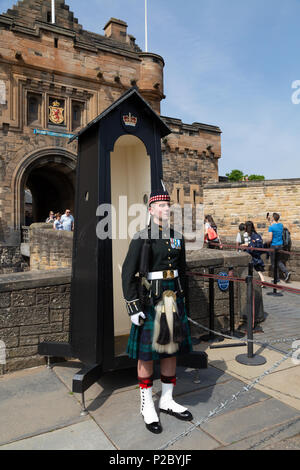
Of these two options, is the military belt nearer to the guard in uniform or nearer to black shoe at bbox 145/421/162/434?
the guard in uniform

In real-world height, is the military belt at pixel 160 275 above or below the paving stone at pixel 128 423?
above

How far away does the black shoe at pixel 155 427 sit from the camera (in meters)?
2.51

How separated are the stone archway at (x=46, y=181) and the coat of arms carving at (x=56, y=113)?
1394 mm

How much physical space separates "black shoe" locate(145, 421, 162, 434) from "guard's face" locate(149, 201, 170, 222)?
4.92ft

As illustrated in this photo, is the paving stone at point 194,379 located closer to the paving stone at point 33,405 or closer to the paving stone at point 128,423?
the paving stone at point 128,423

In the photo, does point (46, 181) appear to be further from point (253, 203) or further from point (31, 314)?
point (31, 314)

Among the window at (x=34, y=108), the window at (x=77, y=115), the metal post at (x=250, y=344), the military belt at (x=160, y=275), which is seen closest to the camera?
the military belt at (x=160, y=275)

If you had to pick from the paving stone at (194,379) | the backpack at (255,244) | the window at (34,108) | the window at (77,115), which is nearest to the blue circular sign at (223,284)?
the paving stone at (194,379)

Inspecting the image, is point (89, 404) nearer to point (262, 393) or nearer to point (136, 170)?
point (262, 393)

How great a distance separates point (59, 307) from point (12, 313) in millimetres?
480

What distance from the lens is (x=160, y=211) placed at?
2879 mm

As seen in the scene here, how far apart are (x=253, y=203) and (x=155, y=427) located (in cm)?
1522

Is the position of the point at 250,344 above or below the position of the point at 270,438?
above

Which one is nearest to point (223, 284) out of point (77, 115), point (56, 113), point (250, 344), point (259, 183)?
point (250, 344)
